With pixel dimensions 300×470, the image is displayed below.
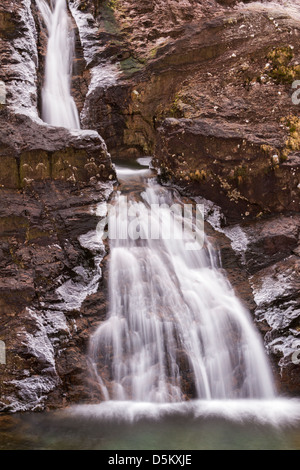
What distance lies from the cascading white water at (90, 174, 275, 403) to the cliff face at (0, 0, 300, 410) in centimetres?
27

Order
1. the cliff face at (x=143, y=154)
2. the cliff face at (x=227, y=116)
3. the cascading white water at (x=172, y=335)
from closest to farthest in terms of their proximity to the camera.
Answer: the cascading white water at (x=172, y=335)
the cliff face at (x=143, y=154)
the cliff face at (x=227, y=116)

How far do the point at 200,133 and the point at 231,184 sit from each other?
1086mm

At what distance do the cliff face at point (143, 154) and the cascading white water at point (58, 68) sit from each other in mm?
254

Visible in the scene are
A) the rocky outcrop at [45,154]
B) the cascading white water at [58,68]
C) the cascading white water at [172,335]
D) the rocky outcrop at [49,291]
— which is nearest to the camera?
the rocky outcrop at [49,291]

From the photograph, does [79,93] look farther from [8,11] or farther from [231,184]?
[231,184]

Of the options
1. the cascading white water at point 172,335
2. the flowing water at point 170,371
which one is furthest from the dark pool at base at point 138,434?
the cascading white water at point 172,335

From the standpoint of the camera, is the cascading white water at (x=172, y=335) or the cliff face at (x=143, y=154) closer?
the cascading white water at (x=172, y=335)

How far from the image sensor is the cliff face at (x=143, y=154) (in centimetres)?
557

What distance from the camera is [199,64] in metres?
9.45

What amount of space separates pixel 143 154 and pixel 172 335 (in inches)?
214

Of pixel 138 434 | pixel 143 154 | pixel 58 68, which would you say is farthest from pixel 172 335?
pixel 58 68

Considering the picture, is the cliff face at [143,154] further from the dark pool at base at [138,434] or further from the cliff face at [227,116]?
the dark pool at base at [138,434]

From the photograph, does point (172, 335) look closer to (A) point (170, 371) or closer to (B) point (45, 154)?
(A) point (170, 371)

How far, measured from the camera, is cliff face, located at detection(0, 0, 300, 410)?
5566 millimetres
